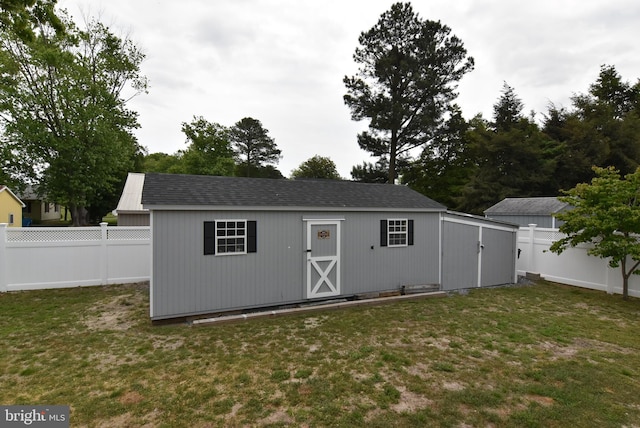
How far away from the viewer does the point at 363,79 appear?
25484 mm

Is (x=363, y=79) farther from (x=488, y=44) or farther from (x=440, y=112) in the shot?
(x=488, y=44)

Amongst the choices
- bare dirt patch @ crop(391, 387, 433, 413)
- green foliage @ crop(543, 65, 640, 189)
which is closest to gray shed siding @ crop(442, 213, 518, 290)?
bare dirt patch @ crop(391, 387, 433, 413)

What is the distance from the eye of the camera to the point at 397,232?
900 centimetres

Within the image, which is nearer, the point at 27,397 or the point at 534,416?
the point at 534,416

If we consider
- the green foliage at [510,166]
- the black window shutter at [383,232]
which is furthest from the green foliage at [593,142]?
the black window shutter at [383,232]

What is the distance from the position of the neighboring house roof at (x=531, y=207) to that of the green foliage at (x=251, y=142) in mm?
32167

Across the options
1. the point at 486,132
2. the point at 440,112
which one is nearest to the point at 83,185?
the point at 440,112

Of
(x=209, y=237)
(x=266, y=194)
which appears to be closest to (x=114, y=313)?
(x=209, y=237)

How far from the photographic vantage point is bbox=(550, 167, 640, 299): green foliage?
25.8ft

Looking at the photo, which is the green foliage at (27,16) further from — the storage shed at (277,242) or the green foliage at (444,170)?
the green foliage at (444,170)

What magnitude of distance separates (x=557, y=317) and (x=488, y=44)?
1223 cm

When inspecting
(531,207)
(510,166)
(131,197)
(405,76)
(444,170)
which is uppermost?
(405,76)

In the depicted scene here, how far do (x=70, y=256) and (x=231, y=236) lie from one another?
18.4 feet

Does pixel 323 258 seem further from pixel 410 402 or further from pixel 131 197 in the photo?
pixel 131 197
